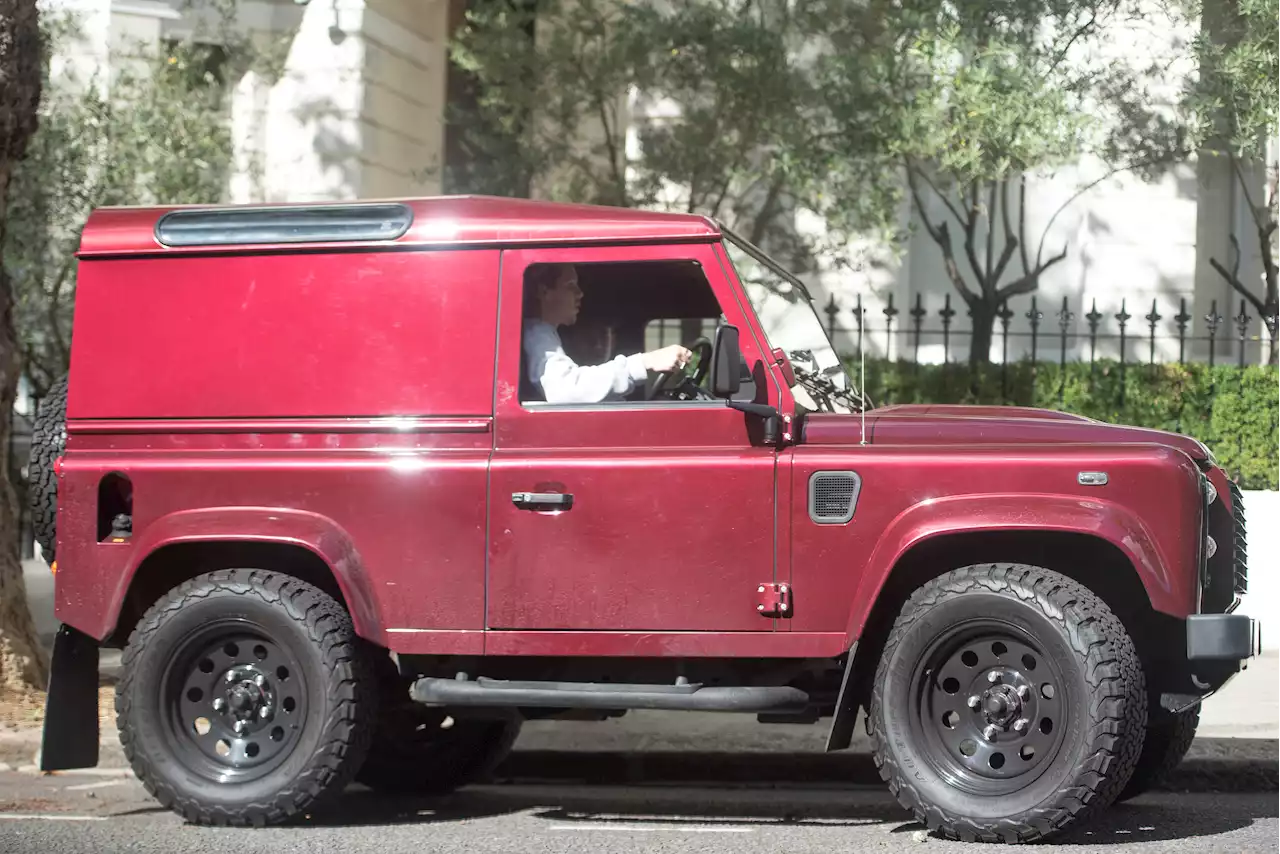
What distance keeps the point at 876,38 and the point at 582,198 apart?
264 cm

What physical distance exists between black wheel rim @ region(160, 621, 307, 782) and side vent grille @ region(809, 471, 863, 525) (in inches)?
81.8

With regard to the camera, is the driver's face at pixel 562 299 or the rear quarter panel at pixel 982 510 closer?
the rear quarter panel at pixel 982 510

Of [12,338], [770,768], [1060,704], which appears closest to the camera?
[1060,704]

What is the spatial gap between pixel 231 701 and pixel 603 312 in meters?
2.12

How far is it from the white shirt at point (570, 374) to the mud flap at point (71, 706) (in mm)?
2107

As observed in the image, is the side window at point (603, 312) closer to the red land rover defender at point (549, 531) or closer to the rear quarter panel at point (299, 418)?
the red land rover defender at point (549, 531)

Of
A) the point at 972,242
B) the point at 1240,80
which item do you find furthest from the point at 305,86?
the point at 1240,80

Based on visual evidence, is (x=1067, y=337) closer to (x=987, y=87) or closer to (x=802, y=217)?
(x=802, y=217)

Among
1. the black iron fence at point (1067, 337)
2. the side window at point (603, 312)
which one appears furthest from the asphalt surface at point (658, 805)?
the black iron fence at point (1067, 337)

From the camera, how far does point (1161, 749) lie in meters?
6.54

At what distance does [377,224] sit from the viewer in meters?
6.47

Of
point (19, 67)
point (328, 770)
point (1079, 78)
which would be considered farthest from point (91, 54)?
point (328, 770)

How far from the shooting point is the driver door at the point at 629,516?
602 cm

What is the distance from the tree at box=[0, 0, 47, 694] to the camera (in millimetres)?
8953
